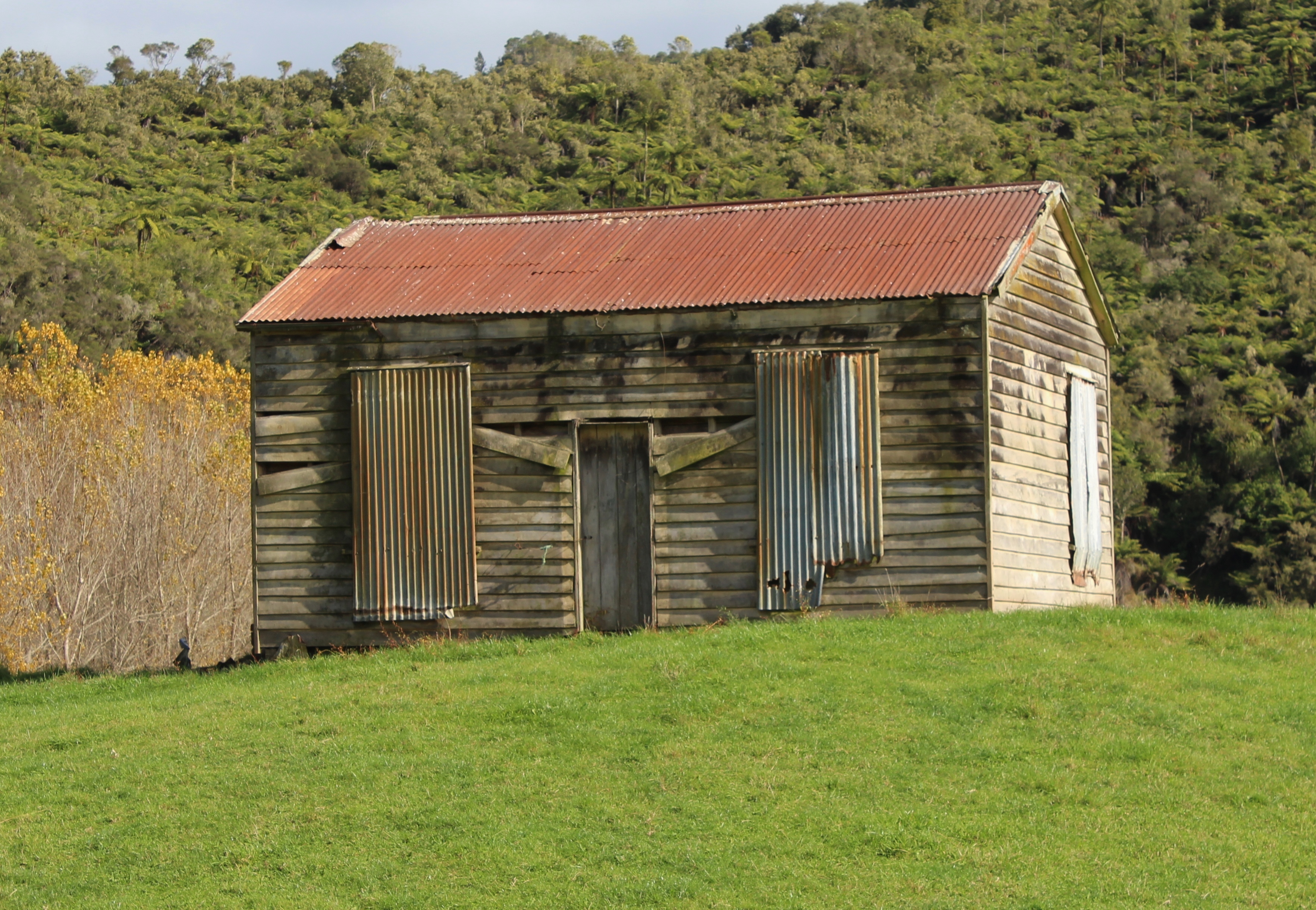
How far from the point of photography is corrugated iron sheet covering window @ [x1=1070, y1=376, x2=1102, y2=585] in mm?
19203

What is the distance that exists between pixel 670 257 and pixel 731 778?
942 cm

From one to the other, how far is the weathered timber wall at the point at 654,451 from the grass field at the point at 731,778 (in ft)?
4.62

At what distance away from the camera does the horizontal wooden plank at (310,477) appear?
1870 centimetres

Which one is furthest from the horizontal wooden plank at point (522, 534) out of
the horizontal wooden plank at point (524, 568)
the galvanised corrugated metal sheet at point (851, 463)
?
the galvanised corrugated metal sheet at point (851, 463)

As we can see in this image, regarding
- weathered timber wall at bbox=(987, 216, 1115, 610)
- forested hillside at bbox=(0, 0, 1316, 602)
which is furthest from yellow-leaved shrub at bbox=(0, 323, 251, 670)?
weathered timber wall at bbox=(987, 216, 1115, 610)

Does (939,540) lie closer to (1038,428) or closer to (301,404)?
(1038,428)

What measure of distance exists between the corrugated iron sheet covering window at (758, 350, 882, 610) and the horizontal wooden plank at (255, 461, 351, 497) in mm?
5416

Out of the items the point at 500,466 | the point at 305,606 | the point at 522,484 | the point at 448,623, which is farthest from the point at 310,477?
the point at 522,484

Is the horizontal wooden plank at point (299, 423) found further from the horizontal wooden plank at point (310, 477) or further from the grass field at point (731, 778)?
the grass field at point (731, 778)

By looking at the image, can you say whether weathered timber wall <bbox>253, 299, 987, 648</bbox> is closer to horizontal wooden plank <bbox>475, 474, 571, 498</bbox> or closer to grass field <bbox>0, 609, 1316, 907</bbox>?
horizontal wooden plank <bbox>475, 474, 571, 498</bbox>

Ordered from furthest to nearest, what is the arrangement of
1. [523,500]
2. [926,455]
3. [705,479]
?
[523,500], [705,479], [926,455]

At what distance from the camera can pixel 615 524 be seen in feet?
59.5

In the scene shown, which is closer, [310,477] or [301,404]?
[310,477]

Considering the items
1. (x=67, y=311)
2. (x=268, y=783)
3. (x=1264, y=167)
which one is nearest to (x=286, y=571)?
(x=268, y=783)
